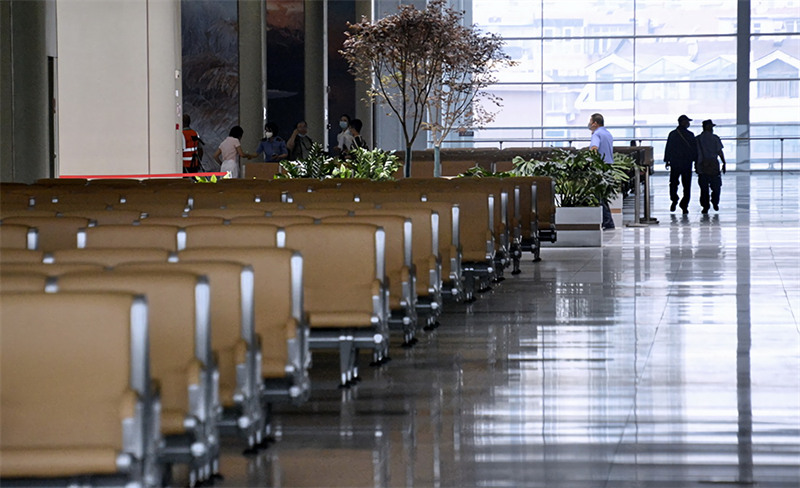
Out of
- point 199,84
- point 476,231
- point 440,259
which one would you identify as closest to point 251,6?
point 199,84

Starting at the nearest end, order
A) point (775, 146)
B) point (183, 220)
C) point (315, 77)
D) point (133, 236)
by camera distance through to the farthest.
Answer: point (133, 236), point (183, 220), point (315, 77), point (775, 146)

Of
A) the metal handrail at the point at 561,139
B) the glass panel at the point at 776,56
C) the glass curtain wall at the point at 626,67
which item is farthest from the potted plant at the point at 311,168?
the glass panel at the point at 776,56

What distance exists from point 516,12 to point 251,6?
1442cm

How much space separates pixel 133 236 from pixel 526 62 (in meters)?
33.6

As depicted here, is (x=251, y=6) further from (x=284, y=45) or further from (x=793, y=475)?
(x=793, y=475)

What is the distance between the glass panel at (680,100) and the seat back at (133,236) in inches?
1335

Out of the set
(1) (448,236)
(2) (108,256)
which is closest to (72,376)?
(2) (108,256)

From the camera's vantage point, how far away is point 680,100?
38.3 meters

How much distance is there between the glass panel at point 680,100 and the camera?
38375mm

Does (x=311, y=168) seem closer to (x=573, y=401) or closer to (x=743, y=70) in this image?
(x=573, y=401)

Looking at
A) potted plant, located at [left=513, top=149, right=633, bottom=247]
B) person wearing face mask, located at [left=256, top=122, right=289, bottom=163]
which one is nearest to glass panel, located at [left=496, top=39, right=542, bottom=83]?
person wearing face mask, located at [left=256, top=122, right=289, bottom=163]

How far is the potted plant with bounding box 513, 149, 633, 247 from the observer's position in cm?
1487

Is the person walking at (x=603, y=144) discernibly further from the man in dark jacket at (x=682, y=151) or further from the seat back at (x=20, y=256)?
the seat back at (x=20, y=256)

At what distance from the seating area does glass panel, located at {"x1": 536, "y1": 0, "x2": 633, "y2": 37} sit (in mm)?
30544
